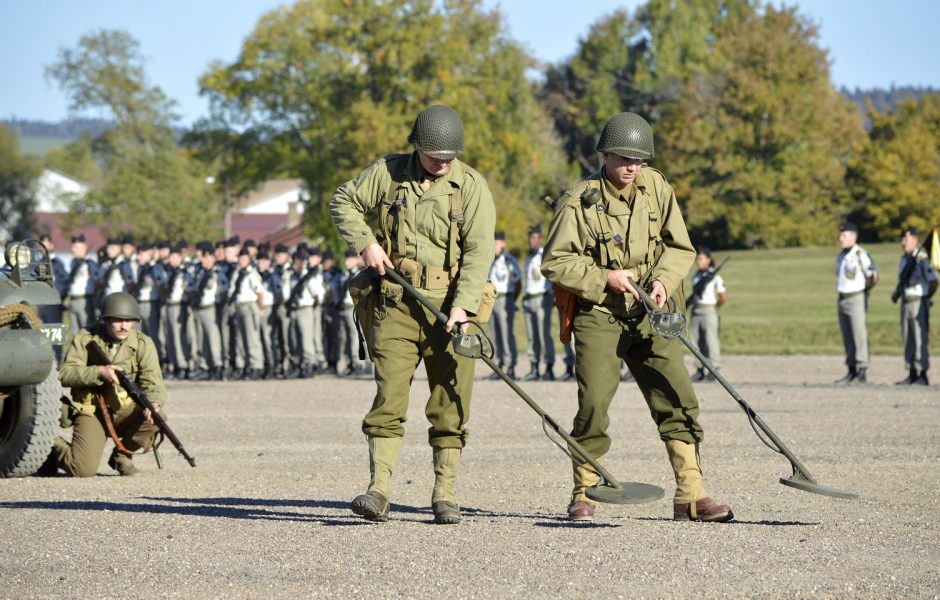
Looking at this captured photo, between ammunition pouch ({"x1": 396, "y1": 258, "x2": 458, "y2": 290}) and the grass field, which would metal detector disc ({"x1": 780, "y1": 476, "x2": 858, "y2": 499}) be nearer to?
ammunition pouch ({"x1": 396, "y1": 258, "x2": 458, "y2": 290})

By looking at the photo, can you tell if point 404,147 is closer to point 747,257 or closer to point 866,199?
point 747,257

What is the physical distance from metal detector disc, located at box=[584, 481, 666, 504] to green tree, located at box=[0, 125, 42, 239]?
77010 millimetres

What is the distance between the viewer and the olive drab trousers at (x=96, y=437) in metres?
11.0

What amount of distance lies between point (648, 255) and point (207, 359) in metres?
16.3

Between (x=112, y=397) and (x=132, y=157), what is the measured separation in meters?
68.4

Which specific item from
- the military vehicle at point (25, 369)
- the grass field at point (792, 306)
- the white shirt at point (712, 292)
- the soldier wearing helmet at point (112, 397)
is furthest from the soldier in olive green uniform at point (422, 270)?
the grass field at point (792, 306)

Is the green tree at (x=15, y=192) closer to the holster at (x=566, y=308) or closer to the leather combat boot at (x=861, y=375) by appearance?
the leather combat boot at (x=861, y=375)

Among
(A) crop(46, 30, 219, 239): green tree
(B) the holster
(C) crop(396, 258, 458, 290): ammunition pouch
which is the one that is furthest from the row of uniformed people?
(A) crop(46, 30, 219, 239): green tree

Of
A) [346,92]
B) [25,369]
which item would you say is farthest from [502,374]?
[346,92]

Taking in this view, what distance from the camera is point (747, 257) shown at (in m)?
57.4

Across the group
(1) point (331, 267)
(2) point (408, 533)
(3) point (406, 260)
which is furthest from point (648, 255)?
(1) point (331, 267)

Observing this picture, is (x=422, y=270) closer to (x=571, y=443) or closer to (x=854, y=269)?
(x=571, y=443)

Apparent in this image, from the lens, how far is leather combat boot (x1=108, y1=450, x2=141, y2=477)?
1123 cm

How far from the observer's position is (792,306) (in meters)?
41.2
